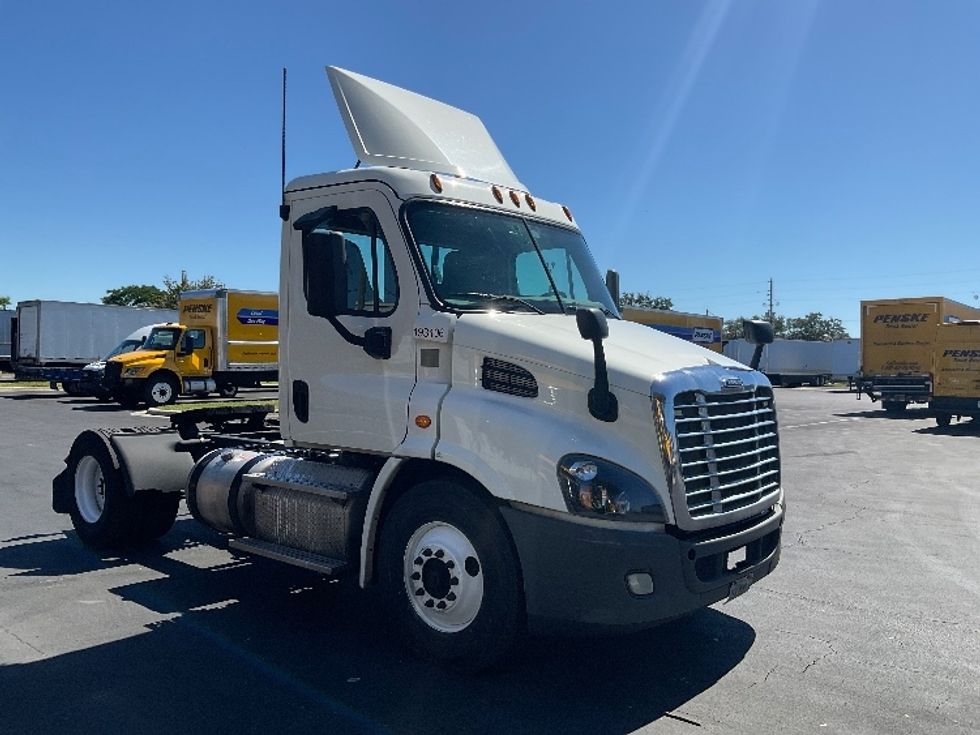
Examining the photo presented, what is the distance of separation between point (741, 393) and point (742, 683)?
62.2 inches

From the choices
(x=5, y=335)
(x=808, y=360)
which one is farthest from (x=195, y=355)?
(x=808, y=360)

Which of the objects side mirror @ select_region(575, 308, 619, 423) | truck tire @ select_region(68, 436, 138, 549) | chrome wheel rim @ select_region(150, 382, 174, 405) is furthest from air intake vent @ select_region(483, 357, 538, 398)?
chrome wheel rim @ select_region(150, 382, 174, 405)

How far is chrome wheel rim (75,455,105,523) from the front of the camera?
742cm

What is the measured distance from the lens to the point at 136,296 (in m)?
78.6

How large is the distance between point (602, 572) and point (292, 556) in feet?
7.44

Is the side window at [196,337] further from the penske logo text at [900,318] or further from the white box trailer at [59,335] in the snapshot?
the penske logo text at [900,318]

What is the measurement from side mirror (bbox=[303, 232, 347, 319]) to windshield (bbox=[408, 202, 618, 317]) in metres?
0.48

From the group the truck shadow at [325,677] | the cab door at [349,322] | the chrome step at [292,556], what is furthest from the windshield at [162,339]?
the cab door at [349,322]

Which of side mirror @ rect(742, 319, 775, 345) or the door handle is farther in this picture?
side mirror @ rect(742, 319, 775, 345)

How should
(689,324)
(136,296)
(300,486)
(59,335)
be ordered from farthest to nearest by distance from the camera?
(136,296) < (689,324) < (59,335) < (300,486)

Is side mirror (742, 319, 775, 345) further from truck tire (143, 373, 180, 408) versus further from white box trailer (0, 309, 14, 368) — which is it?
white box trailer (0, 309, 14, 368)

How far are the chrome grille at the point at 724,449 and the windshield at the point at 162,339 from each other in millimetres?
23491

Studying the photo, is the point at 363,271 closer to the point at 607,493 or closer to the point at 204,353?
the point at 607,493

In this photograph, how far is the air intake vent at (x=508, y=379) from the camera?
4309 millimetres
